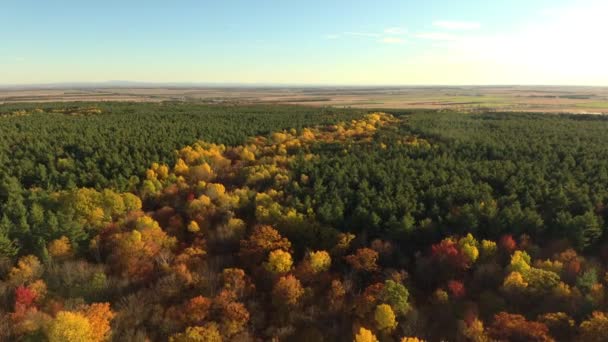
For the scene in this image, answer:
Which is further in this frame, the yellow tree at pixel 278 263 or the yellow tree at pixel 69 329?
the yellow tree at pixel 278 263

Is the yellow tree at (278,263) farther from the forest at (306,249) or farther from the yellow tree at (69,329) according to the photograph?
the yellow tree at (69,329)

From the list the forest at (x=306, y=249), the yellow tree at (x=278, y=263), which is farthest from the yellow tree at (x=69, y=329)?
the yellow tree at (x=278, y=263)

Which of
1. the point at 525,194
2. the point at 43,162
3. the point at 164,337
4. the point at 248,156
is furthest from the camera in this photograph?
the point at 248,156

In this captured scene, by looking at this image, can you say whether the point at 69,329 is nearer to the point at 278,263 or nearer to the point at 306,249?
the point at 278,263

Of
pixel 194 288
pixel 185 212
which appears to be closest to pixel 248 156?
pixel 185 212

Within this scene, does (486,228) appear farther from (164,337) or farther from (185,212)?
(185,212)

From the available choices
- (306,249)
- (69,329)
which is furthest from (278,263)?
(69,329)

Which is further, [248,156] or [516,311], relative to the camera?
[248,156]

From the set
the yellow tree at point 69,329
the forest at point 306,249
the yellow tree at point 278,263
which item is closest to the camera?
the yellow tree at point 69,329
